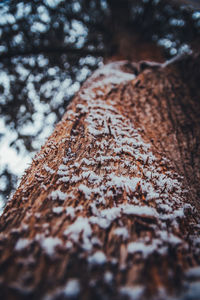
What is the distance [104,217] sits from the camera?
0.63 m

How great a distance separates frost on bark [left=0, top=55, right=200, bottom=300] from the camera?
0.45 m

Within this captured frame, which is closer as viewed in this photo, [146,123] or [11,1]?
[146,123]

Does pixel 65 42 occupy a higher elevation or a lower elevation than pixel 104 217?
higher

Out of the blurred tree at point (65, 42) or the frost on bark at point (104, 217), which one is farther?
the blurred tree at point (65, 42)

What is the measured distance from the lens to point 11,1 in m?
2.07

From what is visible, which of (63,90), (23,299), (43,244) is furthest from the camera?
(63,90)

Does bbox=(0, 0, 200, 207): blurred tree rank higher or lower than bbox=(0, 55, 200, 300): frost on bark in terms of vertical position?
higher

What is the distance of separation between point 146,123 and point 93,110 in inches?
20.7

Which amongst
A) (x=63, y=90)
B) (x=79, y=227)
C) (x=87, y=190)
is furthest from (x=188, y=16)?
(x=79, y=227)

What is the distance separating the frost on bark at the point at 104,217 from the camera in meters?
0.45

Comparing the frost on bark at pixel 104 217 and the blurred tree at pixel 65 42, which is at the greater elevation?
the blurred tree at pixel 65 42

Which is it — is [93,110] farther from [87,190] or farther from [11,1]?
[11,1]

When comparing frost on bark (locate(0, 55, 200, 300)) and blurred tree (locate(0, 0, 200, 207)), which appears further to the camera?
blurred tree (locate(0, 0, 200, 207))

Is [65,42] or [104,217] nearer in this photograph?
[104,217]
